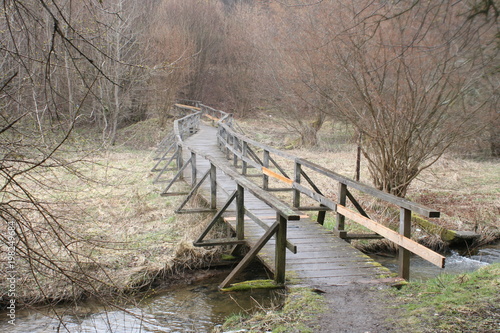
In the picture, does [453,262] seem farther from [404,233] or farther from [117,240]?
[117,240]

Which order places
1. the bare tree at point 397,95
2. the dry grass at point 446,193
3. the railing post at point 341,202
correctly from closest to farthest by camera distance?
the railing post at point 341,202, the bare tree at point 397,95, the dry grass at point 446,193

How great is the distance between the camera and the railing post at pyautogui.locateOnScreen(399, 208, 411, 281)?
528 cm

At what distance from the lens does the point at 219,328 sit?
493 cm

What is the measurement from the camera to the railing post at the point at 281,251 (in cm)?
527

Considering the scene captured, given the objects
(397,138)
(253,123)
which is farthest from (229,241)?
(253,123)

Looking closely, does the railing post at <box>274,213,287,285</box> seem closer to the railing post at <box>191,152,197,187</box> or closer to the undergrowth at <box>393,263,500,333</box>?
the undergrowth at <box>393,263,500,333</box>

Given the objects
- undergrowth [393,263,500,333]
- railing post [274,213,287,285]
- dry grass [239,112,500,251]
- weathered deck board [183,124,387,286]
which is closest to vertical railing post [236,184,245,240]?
weathered deck board [183,124,387,286]

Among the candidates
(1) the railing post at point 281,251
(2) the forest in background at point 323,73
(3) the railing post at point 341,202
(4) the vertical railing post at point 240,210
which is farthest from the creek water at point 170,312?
(2) the forest in background at point 323,73

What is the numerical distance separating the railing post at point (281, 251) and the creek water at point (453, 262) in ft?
9.00

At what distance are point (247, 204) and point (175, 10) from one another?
98.0 feet

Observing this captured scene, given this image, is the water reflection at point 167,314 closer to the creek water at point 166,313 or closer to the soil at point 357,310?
the creek water at point 166,313

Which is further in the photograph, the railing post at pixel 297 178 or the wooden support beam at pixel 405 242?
the railing post at pixel 297 178

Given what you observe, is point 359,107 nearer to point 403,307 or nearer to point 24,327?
point 403,307

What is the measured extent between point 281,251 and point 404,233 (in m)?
1.44
